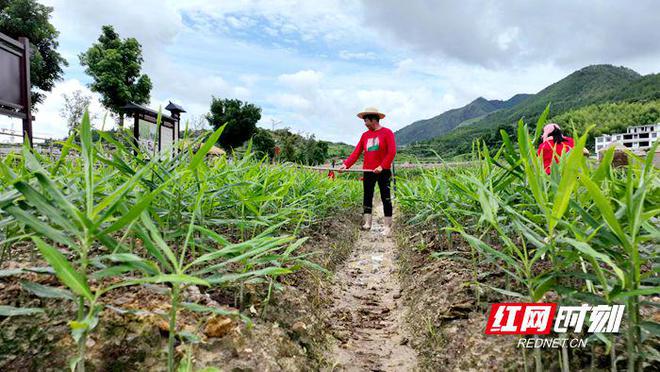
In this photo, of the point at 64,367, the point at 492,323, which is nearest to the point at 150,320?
the point at 64,367

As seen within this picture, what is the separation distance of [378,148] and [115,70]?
81.4 ft

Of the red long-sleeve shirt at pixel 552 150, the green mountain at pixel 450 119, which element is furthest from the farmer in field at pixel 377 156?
the green mountain at pixel 450 119

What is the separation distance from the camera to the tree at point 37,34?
2004 cm

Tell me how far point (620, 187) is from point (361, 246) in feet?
10.3

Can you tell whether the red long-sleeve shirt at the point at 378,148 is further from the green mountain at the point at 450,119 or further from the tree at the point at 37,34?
the green mountain at the point at 450,119

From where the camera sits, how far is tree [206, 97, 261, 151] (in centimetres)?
3566

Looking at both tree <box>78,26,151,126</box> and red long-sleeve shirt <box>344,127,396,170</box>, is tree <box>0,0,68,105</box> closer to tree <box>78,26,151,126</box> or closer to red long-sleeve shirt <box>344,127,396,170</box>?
tree <box>78,26,151,126</box>

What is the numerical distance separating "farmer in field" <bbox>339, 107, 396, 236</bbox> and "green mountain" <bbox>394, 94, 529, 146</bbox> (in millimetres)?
134019

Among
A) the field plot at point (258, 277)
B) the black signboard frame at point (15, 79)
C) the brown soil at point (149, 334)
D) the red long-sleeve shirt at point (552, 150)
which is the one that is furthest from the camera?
the black signboard frame at point (15, 79)

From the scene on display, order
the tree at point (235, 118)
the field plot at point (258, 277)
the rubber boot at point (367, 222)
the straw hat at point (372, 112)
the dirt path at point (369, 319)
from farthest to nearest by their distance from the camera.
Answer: the tree at point (235, 118) → the rubber boot at point (367, 222) → the straw hat at point (372, 112) → the dirt path at point (369, 319) → the field plot at point (258, 277)

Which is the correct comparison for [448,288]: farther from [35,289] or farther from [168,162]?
[35,289]

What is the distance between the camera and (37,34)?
20875 millimetres

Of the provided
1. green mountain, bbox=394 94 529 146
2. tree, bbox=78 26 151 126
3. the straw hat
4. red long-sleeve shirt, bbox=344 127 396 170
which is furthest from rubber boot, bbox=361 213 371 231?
green mountain, bbox=394 94 529 146

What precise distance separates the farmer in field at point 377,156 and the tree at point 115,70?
2172cm
